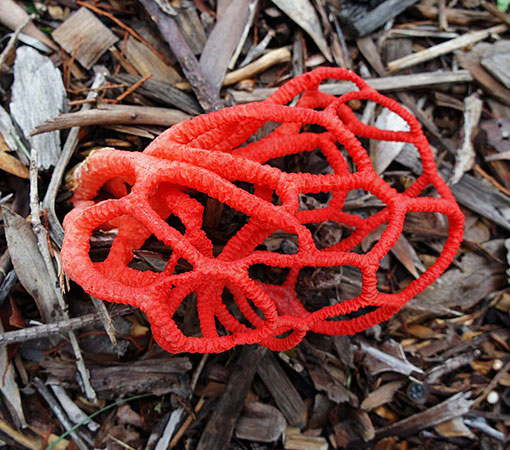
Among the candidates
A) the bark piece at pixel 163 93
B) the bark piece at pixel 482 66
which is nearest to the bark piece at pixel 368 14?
the bark piece at pixel 482 66

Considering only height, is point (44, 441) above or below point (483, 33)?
below

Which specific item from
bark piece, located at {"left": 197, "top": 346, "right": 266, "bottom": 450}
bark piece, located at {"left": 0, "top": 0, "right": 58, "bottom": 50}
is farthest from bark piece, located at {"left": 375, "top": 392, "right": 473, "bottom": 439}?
bark piece, located at {"left": 0, "top": 0, "right": 58, "bottom": 50}

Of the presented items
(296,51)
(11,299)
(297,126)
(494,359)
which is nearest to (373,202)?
(297,126)

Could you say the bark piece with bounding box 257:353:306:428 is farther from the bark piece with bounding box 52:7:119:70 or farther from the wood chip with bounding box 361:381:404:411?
the bark piece with bounding box 52:7:119:70

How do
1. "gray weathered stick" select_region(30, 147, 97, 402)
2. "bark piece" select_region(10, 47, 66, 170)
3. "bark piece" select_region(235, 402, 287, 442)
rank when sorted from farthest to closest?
1. "bark piece" select_region(235, 402, 287, 442)
2. "bark piece" select_region(10, 47, 66, 170)
3. "gray weathered stick" select_region(30, 147, 97, 402)

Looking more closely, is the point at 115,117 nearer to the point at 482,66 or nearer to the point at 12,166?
the point at 12,166

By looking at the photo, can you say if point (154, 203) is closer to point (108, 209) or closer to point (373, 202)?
point (108, 209)

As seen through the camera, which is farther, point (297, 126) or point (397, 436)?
point (397, 436)
